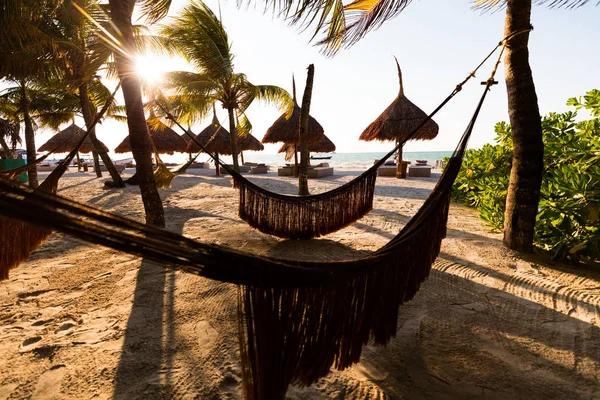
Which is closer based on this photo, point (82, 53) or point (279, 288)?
point (279, 288)

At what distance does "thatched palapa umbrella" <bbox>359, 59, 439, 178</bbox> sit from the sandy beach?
660cm

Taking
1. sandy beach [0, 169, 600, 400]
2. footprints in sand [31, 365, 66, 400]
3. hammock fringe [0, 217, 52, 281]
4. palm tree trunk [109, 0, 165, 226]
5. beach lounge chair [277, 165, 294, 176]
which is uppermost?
palm tree trunk [109, 0, 165, 226]

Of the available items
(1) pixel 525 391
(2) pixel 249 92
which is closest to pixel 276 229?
(1) pixel 525 391

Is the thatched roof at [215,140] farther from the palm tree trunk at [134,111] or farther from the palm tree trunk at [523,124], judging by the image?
the palm tree trunk at [523,124]

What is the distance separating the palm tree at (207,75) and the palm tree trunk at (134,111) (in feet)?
9.40

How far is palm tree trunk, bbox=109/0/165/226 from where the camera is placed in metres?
2.79

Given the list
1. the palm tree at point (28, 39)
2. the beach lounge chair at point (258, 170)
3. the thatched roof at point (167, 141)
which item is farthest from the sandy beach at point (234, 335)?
the thatched roof at point (167, 141)

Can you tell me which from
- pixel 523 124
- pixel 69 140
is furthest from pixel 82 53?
pixel 69 140

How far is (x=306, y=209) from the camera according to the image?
102 inches

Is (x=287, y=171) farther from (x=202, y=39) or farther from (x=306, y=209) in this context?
(x=306, y=209)

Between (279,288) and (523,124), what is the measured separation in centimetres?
237

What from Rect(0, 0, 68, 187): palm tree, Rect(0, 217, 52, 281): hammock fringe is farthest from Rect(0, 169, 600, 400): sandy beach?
Rect(0, 0, 68, 187): palm tree

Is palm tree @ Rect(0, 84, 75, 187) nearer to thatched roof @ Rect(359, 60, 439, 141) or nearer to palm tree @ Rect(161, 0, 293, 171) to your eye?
palm tree @ Rect(161, 0, 293, 171)

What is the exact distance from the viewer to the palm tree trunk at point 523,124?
2.17m
